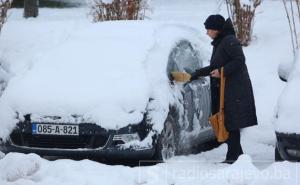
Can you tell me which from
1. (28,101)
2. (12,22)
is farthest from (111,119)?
(12,22)

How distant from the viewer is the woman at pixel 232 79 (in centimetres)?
715

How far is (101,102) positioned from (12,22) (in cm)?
1158

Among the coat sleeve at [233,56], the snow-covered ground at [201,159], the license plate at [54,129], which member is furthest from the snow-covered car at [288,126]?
the license plate at [54,129]

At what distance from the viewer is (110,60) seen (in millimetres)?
7699

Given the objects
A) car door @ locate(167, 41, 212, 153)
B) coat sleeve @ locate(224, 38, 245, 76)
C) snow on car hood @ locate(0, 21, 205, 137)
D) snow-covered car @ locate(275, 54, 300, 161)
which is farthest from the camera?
car door @ locate(167, 41, 212, 153)

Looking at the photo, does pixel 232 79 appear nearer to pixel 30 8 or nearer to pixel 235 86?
pixel 235 86

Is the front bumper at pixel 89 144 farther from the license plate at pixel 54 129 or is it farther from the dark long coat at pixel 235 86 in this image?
the dark long coat at pixel 235 86

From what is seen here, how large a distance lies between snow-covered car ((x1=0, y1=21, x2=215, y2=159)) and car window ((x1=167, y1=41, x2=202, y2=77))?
0.05 feet

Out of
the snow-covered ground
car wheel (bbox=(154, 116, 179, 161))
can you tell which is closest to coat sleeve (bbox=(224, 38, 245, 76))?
car wheel (bbox=(154, 116, 179, 161))

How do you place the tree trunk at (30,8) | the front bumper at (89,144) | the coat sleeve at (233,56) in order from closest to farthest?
1. the front bumper at (89,144)
2. the coat sleeve at (233,56)
3. the tree trunk at (30,8)

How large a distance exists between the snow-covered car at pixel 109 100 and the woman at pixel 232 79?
605mm

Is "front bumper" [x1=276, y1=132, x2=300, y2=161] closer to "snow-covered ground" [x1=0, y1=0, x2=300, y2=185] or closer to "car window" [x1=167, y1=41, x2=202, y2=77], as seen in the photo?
"snow-covered ground" [x1=0, y1=0, x2=300, y2=185]

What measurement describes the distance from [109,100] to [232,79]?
1333 mm

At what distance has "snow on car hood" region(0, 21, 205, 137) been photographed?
698 cm
